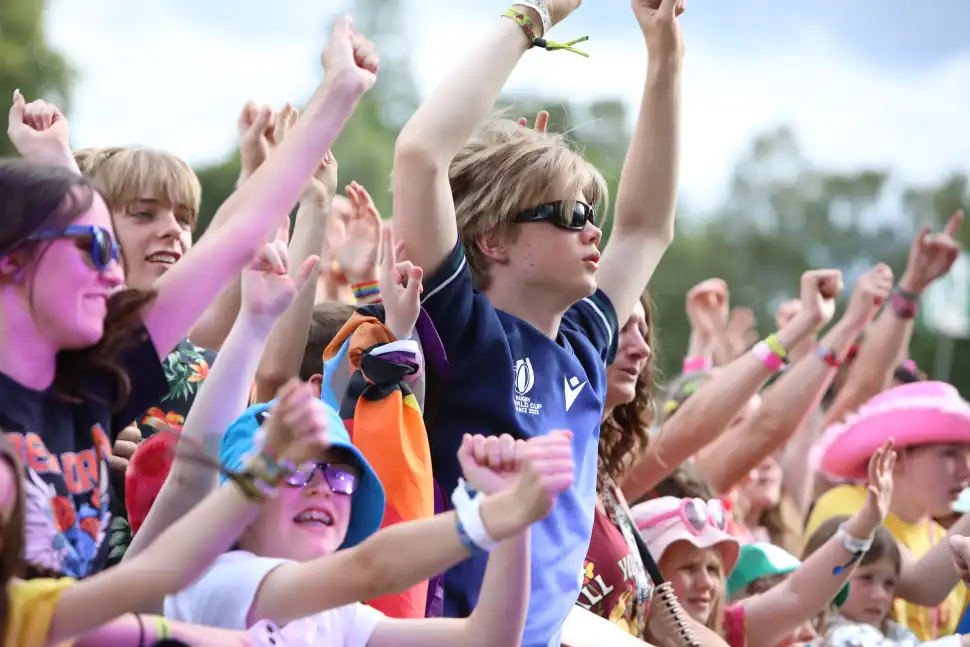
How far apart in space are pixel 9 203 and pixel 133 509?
862 millimetres

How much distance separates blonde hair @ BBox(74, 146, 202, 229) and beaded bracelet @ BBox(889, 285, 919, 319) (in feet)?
12.1

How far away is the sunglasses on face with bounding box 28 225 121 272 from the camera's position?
197cm

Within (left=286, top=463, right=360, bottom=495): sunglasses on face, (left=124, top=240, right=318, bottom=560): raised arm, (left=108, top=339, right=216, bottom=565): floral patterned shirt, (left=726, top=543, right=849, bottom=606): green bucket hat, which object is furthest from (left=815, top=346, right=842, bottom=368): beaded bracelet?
(left=124, top=240, right=318, bottom=560): raised arm

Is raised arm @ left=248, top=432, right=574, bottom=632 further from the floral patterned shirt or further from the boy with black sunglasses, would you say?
the floral patterned shirt

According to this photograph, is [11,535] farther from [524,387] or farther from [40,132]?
[524,387]

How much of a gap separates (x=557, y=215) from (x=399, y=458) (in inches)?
27.2

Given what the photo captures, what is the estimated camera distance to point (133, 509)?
2.61 m

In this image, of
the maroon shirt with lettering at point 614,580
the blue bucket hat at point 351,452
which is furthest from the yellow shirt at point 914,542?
the blue bucket hat at point 351,452

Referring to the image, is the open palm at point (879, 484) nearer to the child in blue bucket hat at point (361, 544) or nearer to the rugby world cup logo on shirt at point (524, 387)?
the rugby world cup logo on shirt at point (524, 387)

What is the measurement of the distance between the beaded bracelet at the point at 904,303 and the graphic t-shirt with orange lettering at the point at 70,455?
182 inches

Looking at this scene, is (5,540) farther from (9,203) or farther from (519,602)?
(519,602)

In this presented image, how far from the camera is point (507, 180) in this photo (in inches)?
116

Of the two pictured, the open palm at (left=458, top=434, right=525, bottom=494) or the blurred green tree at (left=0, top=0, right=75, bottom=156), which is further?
the blurred green tree at (left=0, top=0, right=75, bottom=156)

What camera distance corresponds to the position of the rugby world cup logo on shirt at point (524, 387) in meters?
2.77
